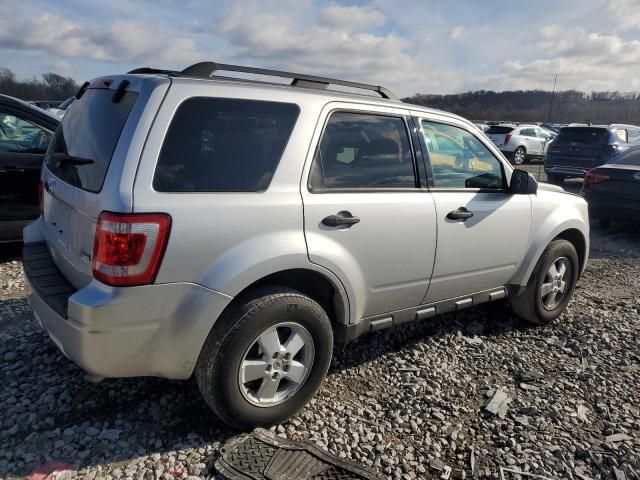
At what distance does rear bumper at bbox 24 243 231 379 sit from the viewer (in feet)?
7.23

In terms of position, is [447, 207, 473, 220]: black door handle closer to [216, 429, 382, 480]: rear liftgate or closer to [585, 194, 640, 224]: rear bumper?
[216, 429, 382, 480]: rear liftgate

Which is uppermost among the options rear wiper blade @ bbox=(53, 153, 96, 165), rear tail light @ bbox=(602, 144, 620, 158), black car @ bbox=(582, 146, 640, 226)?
rear tail light @ bbox=(602, 144, 620, 158)

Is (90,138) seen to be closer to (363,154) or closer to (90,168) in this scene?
(90,168)

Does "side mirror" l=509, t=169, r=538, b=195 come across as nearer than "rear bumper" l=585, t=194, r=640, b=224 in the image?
Yes

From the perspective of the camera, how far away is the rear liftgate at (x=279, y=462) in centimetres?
243

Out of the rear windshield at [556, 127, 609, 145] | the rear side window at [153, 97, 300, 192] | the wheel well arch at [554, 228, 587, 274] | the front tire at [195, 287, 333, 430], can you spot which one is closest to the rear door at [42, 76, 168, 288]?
the rear side window at [153, 97, 300, 192]

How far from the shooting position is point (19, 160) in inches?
A: 198

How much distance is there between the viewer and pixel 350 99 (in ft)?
9.82

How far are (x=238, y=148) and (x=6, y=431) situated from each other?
1.95m

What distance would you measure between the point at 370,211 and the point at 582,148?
11.7 metres

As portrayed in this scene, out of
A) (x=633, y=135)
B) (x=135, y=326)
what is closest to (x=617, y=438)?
(x=135, y=326)

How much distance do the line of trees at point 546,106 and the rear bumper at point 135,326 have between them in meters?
69.5

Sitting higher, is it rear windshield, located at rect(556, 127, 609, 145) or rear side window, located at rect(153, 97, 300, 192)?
rear windshield, located at rect(556, 127, 609, 145)

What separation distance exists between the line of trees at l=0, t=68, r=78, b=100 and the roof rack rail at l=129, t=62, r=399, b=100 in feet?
144
